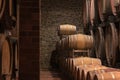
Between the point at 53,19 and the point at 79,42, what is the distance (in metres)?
5.81

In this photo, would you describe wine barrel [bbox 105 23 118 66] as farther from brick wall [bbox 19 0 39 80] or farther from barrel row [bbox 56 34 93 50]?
brick wall [bbox 19 0 39 80]

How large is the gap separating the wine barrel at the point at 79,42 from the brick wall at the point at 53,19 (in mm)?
5480

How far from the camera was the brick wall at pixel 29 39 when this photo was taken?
13.9 ft

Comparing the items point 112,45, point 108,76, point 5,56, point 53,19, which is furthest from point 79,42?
point 53,19

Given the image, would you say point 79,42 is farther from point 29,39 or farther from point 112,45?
point 29,39

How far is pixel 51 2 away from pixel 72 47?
6007 millimetres

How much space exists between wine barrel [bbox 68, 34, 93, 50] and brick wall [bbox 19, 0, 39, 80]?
294 cm

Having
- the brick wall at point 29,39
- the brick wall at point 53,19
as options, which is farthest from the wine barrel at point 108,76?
the brick wall at point 53,19

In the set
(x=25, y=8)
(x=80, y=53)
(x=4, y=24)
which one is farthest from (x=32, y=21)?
(x=80, y=53)

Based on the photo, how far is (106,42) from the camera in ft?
22.9

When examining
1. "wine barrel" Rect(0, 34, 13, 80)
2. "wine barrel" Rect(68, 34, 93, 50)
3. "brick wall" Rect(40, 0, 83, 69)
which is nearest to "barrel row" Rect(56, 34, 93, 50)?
"wine barrel" Rect(68, 34, 93, 50)

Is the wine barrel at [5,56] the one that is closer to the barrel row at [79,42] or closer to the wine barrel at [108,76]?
the wine barrel at [108,76]

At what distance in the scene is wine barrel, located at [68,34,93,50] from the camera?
280 inches

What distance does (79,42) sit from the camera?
23.7 feet
